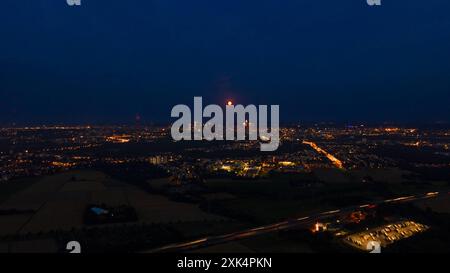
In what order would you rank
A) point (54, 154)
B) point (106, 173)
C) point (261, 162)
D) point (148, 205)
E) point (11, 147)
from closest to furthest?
1. point (148, 205)
2. point (106, 173)
3. point (261, 162)
4. point (54, 154)
5. point (11, 147)

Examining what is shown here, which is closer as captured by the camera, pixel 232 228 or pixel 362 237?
pixel 362 237

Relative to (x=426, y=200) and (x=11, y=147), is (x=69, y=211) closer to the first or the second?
(x=426, y=200)

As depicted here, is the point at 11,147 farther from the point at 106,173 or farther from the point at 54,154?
the point at 106,173

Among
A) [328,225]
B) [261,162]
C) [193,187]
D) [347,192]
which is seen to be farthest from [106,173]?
[328,225]

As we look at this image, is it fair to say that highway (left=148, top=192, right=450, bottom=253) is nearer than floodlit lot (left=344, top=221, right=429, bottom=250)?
Yes

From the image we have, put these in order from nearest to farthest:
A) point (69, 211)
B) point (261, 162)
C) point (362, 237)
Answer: point (362, 237) < point (69, 211) < point (261, 162)

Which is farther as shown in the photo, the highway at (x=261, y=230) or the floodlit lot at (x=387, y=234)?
the floodlit lot at (x=387, y=234)

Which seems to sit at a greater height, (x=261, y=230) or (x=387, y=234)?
(x=261, y=230)

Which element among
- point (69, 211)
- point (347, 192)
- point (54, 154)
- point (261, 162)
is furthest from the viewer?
point (54, 154)

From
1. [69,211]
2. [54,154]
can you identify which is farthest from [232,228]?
[54,154]
